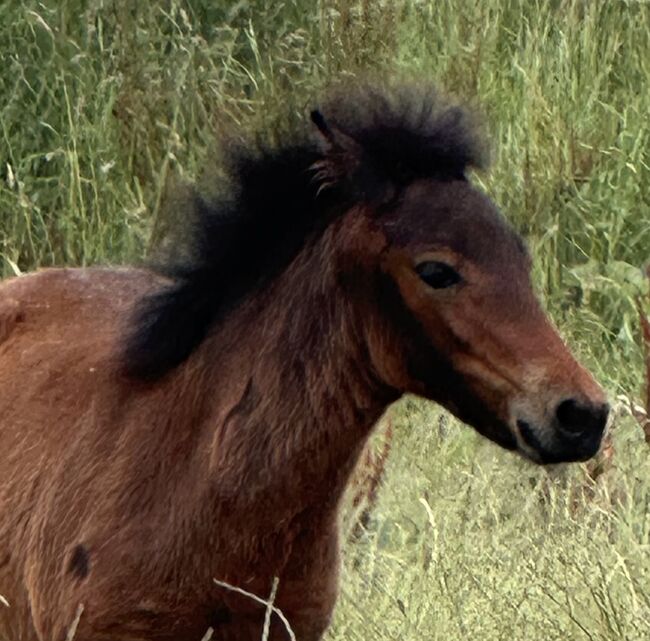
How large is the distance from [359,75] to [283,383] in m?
2.38

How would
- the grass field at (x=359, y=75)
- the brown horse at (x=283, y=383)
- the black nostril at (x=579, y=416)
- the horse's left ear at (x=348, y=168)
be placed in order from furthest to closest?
the grass field at (x=359, y=75), the horse's left ear at (x=348, y=168), the brown horse at (x=283, y=383), the black nostril at (x=579, y=416)

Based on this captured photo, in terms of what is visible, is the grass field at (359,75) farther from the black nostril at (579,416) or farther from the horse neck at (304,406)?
the black nostril at (579,416)

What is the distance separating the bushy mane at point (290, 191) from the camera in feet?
13.4

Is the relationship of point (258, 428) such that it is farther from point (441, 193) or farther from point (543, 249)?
point (543, 249)

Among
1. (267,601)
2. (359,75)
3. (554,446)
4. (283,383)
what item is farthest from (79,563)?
(359,75)

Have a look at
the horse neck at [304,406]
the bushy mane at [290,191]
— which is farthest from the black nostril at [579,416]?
the bushy mane at [290,191]

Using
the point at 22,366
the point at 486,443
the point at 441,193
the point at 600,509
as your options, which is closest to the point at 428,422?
the point at 486,443

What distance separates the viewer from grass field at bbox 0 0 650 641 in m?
7.04

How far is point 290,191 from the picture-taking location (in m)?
4.20

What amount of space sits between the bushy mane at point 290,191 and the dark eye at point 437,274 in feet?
0.66

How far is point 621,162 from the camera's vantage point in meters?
7.54

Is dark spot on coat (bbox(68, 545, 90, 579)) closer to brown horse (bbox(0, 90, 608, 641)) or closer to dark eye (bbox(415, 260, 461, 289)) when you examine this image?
brown horse (bbox(0, 90, 608, 641))

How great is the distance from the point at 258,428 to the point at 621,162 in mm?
3709

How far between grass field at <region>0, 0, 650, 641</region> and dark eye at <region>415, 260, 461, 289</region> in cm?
196
